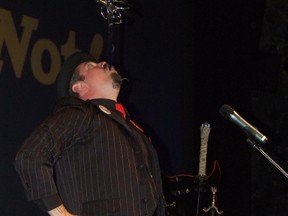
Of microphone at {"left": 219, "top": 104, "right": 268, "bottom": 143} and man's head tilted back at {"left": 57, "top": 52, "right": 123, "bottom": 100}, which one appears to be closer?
microphone at {"left": 219, "top": 104, "right": 268, "bottom": 143}

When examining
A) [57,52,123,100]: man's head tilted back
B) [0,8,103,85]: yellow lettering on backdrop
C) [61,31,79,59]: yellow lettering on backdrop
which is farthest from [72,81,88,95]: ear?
[61,31,79,59]: yellow lettering on backdrop

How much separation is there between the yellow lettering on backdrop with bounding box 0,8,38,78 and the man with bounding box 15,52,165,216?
78 cm

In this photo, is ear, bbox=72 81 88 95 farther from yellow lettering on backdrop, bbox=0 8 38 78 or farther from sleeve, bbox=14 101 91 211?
yellow lettering on backdrop, bbox=0 8 38 78

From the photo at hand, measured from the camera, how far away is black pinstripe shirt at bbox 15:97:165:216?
1546 millimetres

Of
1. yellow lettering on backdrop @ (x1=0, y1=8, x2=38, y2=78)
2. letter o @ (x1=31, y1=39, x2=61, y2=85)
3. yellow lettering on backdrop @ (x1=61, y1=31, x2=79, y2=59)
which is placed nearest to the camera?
yellow lettering on backdrop @ (x1=0, y1=8, x2=38, y2=78)

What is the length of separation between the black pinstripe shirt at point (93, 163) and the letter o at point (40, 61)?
35.4 inches

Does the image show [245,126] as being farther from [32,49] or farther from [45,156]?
[32,49]

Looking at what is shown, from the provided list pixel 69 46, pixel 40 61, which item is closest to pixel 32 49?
pixel 40 61

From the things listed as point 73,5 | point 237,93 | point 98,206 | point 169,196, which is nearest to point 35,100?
point 73,5

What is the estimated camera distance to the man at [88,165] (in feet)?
4.77

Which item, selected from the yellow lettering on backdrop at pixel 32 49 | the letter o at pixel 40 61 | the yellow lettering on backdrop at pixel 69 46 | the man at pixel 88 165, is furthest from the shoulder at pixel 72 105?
the yellow lettering on backdrop at pixel 69 46

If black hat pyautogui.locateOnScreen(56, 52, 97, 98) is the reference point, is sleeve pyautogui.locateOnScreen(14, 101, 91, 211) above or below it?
below

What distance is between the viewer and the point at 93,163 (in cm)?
162

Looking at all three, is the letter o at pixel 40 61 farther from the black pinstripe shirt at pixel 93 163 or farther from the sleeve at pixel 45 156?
the sleeve at pixel 45 156
